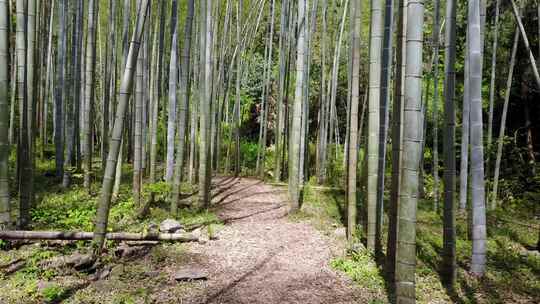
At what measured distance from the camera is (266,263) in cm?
361

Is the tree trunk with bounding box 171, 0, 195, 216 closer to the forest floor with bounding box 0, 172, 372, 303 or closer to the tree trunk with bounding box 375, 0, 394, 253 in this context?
the forest floor with bounding box 0, 172, 372, 303

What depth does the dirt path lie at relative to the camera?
9.67 feet

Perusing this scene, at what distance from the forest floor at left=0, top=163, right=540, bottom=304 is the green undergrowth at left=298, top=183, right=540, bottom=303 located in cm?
1

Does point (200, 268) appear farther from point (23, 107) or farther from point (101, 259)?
point (23, 107)

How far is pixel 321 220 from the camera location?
5.16m

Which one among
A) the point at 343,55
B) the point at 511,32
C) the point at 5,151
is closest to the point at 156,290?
the point at 5,151

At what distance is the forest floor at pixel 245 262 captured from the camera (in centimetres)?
290

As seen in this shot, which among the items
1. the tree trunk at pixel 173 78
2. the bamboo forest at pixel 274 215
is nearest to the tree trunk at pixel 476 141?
the bamboo forest at pixel 274 215

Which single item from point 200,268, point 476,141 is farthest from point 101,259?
point 476,141

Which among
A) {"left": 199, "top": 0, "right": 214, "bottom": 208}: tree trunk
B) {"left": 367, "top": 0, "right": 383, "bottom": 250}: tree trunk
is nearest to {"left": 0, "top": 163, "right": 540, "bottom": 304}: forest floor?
{"left": 367, "top": 0, "right": 383, "bottom": 250}: tree trunk

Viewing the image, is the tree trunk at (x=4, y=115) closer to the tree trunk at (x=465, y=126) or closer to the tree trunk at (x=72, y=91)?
the tree trunk at (x=72, y=91)

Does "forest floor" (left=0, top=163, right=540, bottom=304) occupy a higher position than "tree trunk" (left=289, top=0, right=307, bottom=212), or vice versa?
"tree trunk" (left=289, top=0, right=307, bottom=212)

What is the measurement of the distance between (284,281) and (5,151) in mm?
2685

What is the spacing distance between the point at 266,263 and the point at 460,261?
1.98 m
